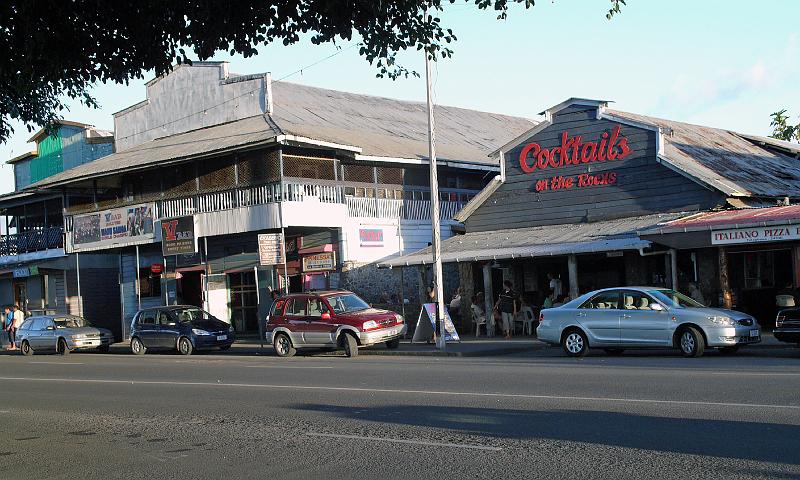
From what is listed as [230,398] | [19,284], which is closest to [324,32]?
[230,398]

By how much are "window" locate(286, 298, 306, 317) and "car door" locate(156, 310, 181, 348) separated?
5824 millimetres

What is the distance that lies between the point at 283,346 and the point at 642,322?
35.7ft

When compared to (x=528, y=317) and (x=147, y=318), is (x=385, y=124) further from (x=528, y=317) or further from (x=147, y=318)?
(x=528, y=317)

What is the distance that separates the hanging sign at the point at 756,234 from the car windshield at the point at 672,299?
9.56 feet

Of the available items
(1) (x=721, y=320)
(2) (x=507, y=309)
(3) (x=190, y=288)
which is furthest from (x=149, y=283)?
(1) (x=721, y=320)

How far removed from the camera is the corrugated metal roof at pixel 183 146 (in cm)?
3134

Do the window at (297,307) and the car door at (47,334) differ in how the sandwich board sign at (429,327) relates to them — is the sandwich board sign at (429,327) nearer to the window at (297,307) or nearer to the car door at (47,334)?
the window at (297,307)

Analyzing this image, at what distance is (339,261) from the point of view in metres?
32.4

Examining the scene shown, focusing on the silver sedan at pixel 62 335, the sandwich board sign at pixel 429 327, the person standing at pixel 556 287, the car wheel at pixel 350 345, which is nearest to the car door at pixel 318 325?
the car wheel at pixel 350 345

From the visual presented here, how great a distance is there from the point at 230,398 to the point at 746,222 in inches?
506

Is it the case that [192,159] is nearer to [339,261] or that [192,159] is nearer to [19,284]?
[339,261]

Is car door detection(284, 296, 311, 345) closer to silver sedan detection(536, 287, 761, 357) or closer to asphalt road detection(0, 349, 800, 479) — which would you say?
asphalt road detection(0, 349, 800, 479)

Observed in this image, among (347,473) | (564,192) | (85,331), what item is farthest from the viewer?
(85,331)

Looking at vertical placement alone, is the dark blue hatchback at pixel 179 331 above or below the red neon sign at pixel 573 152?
below
